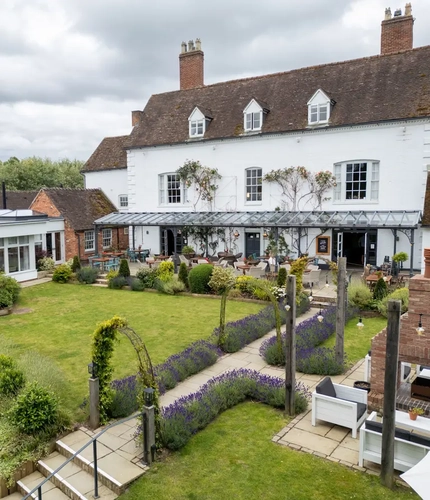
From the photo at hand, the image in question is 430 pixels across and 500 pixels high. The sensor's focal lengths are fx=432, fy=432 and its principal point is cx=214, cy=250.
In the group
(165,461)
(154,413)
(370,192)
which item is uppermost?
(370,192)

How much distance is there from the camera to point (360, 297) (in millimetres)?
14438

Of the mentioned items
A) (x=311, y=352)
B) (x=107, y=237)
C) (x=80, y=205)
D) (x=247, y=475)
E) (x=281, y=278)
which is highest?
(x=80, y=205)

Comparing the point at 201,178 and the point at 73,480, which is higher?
the point at 201,178

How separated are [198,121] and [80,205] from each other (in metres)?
9.07

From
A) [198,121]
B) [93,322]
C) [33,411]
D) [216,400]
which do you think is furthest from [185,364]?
[198,121]

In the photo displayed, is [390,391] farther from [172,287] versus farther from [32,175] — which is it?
[32,175]

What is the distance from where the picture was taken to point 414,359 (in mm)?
6574

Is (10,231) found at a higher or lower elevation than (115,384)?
higher

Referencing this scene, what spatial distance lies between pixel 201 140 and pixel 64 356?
17042mm

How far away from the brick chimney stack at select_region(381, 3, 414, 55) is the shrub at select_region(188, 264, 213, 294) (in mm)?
15571

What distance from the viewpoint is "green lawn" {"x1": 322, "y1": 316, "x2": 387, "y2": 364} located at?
34.6 ft

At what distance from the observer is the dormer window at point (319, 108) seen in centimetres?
2162

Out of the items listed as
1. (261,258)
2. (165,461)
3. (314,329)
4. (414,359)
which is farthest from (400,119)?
(165,461)

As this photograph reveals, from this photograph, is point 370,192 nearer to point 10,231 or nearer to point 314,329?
A: point 314,329
